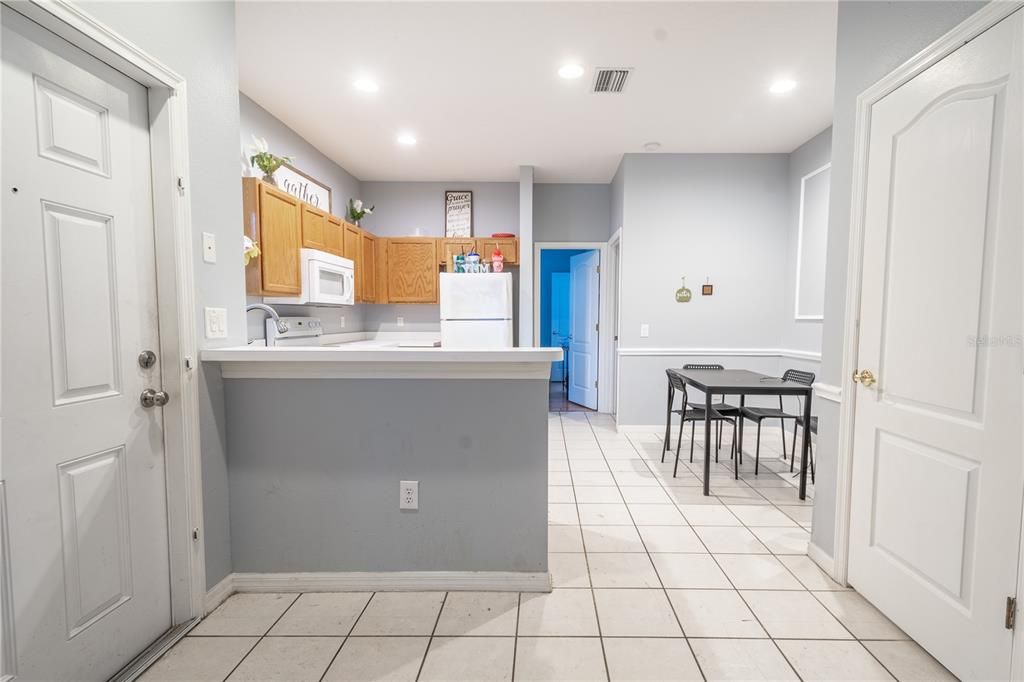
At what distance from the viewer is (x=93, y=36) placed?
1.21m

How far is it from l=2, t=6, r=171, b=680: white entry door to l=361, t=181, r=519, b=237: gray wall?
3.64 meters

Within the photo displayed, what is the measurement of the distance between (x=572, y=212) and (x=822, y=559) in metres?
4.07

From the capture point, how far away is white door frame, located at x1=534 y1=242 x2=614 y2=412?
16.4ft

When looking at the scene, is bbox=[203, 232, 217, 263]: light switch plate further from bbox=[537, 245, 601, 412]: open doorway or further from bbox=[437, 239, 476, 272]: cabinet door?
bbox=[537, 245, 601, 412]: open doorway

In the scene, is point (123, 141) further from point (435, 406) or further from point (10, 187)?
point (435, 406)

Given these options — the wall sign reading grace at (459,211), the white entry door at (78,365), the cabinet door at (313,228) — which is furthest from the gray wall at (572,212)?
the white entry door at (78,365)

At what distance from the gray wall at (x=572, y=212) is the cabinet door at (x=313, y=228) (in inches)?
95.0

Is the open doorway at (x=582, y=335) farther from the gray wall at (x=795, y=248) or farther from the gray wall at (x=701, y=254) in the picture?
the gray wall at (x=795, y=248)

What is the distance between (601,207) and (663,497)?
11.4 feet

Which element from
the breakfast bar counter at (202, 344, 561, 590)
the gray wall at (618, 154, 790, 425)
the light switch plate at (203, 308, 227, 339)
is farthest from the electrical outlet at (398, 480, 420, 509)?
the gray wall at (618, 154, 790, 425)

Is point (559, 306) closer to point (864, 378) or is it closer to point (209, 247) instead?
point (864, 378)

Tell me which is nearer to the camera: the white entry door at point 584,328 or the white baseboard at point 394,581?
the white baseboard at point 394,581

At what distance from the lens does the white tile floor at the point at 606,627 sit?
1391mm

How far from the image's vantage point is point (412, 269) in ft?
15.7
